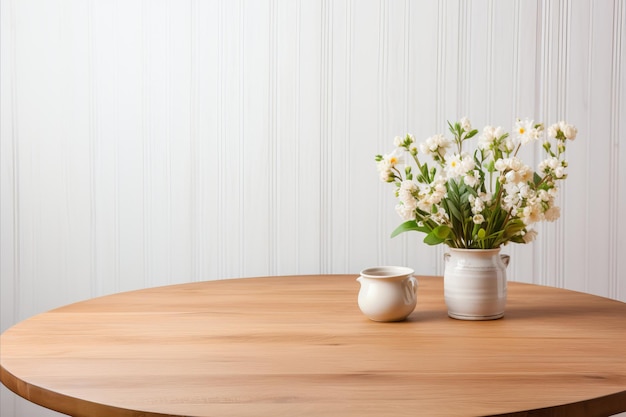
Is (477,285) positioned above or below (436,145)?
below

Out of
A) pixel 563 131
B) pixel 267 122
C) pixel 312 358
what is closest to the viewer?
pixel 312 358

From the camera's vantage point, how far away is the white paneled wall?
7.05 ft

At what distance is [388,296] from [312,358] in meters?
0.28

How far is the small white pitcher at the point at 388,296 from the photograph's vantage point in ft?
4.68

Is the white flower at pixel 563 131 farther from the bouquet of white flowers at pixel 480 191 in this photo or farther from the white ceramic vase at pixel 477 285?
the white ceramic vase at pixel 477 285

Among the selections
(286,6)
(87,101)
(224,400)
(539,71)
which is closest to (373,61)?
(286,6)

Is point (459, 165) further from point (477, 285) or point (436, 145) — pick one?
point (477, 285)

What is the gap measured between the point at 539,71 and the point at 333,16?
2.11 ft

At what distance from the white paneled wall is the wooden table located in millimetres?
515

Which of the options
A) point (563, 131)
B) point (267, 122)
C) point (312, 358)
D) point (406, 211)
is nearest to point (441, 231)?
point (406, 211)

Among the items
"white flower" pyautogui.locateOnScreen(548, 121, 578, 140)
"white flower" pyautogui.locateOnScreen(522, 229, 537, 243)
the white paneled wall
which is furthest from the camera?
the white paneled wall

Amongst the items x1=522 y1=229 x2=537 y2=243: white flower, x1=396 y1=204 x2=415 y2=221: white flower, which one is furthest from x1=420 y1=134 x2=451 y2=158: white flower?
x1=522 y1=229 x2=537 y2=243: white flower

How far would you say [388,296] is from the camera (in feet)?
4.68

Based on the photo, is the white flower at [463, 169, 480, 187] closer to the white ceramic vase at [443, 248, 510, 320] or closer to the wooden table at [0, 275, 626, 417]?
the white ceramic vase at [443, 248, 510, 320]
